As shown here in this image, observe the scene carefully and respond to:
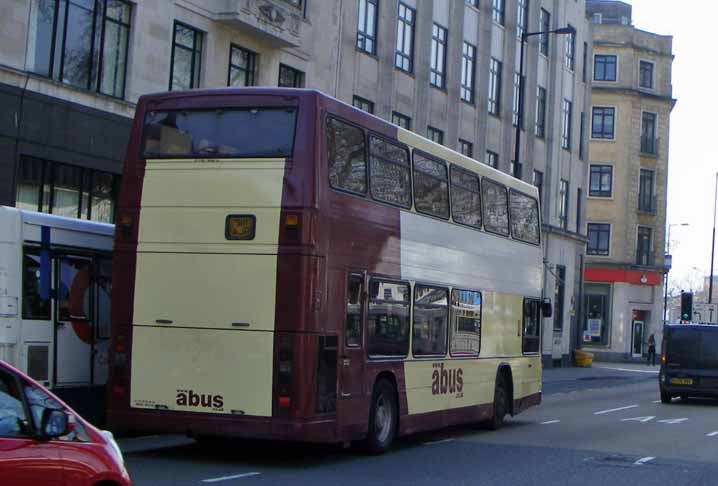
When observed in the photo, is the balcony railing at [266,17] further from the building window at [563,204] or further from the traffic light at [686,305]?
the building window at [563,204]

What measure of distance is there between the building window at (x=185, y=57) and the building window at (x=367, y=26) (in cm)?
828

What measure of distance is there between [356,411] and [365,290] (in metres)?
1.49

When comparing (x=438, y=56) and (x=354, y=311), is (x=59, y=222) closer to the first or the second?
(x=354, y=311)

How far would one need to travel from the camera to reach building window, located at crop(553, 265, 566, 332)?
52875 millimetres

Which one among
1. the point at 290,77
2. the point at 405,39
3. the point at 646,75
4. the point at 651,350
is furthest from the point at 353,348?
the point at 646,75

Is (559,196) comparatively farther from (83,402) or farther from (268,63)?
(83,402)

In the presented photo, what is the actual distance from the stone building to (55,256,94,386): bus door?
810cm

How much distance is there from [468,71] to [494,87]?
293 cm

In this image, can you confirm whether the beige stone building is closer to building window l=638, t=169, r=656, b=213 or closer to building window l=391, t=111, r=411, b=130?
building window l=638, t=169, r=656, b=213

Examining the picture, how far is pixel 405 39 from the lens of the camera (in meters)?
38.1

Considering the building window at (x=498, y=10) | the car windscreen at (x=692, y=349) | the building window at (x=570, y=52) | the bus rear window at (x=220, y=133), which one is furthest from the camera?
the building window at (x=570, y=52)

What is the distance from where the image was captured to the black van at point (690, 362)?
1211 inches

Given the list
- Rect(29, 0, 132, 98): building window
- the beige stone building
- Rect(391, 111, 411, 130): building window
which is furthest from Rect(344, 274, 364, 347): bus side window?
the beige stone building

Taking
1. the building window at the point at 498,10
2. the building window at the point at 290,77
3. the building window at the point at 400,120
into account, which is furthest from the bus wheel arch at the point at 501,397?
the building window at the point at 498,10
